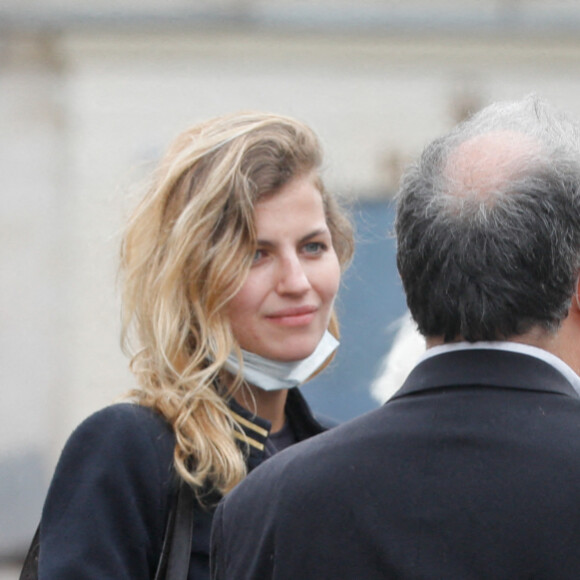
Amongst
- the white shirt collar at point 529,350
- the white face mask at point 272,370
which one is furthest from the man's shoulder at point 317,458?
the white face mask at point 272,370

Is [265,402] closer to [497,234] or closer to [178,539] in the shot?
[178,539]

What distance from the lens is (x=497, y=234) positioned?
140 centimetres

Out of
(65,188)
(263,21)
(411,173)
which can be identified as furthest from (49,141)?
(411,173)

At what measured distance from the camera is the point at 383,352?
4.08 metres

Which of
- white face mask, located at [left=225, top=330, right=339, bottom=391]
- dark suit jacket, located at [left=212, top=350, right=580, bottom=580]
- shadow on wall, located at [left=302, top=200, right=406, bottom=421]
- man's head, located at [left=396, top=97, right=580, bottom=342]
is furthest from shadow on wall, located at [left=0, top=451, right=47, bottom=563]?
man's head, located at [left=396, top=97, right=580, bottom=342]

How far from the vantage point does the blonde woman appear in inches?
79.6

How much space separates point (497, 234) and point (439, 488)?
32 cm

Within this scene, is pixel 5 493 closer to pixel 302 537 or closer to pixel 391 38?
pixel 391 38

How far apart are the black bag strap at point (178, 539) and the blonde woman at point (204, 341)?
0.06 ft

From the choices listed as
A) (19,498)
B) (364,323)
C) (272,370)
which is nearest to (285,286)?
(272,370)

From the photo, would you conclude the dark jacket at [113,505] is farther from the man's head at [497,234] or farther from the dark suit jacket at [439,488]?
the man's head at [497,234]

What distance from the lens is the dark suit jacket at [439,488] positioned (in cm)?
130

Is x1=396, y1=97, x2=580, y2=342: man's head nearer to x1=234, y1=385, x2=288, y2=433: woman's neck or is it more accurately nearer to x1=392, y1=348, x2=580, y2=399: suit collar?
x1=392, y1=348, x2=580, y2=399: suit collar

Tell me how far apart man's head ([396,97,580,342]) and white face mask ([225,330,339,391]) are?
31.9 inches
